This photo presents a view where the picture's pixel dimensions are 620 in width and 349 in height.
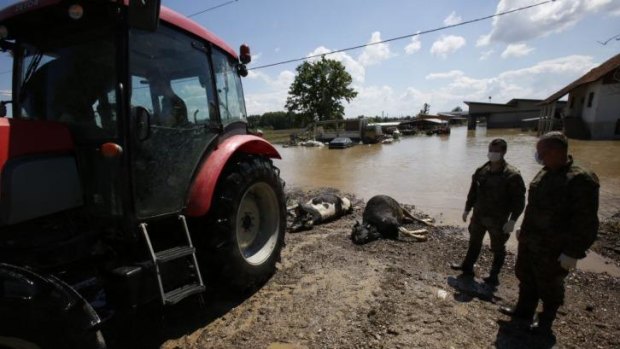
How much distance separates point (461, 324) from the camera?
3100 mm

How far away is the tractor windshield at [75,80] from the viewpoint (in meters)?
2.62

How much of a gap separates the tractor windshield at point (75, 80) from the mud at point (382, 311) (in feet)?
5.77

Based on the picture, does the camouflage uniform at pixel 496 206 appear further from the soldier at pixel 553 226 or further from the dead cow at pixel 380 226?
the dead cow at pixel 380 226

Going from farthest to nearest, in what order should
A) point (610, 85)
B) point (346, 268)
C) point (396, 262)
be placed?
point (610, 85), point (396, 262), point (346, 268)

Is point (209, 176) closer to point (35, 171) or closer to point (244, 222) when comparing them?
point (244, 222)

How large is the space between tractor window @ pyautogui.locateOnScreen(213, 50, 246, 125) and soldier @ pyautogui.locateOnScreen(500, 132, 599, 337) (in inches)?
112

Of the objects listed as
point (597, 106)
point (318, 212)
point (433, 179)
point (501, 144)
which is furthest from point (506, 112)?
point (501, 144)

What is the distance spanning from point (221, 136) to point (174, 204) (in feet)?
2.87

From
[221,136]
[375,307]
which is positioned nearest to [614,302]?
[375,307]

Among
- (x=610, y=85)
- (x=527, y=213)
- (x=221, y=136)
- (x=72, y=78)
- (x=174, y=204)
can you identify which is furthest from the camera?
(x=610, y=85)

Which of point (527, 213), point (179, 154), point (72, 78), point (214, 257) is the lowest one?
point (214, 257)

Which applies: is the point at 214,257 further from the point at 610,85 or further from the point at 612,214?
the point at 610,85

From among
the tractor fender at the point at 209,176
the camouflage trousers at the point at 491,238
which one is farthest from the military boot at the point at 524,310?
the tractor fender at the point at 209,176

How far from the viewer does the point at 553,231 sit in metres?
3.00
